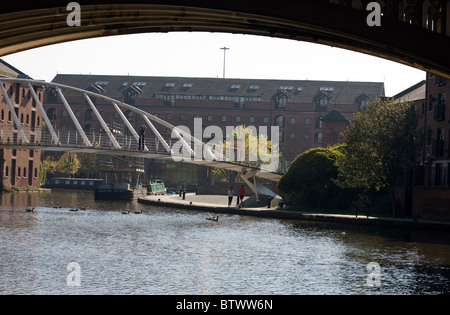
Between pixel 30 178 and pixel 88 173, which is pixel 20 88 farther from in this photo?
pixel 88 173

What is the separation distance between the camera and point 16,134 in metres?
70.0

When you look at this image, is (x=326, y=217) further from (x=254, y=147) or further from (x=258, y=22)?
(x=254, y=147)

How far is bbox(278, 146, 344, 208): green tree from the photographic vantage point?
4569cm

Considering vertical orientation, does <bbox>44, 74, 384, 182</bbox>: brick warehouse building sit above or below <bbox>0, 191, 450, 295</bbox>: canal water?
above

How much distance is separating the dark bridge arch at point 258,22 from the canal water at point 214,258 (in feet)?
19.7

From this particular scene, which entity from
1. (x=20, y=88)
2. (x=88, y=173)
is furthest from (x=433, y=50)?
(x=88, y=173)

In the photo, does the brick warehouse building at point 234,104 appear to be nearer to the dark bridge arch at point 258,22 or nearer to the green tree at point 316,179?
the green tree at point 316,179

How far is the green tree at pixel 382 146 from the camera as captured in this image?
41.5 meters

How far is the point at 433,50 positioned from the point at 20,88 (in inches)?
2508

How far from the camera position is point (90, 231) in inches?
1262

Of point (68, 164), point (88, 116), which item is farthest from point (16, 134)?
point (88, 116)

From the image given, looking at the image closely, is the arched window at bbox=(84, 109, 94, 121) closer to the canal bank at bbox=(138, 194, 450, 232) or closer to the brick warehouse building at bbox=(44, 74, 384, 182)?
the brick warehouse building at bbox=(44, 74, 384, 182)

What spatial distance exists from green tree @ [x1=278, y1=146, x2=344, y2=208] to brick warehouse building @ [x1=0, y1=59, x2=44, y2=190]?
98.1 feet

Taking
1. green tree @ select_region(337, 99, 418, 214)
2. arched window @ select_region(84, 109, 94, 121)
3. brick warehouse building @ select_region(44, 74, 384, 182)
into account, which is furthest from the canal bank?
arched window @ select_region(84, 109, 94, 121)
